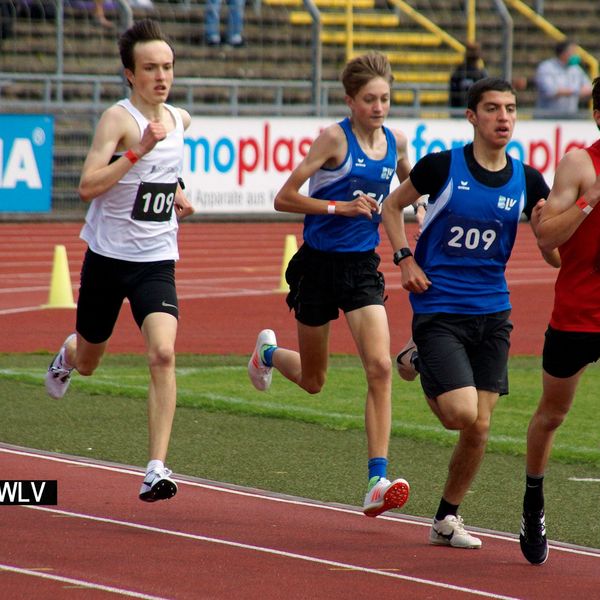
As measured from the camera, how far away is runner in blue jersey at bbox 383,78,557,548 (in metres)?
6.87

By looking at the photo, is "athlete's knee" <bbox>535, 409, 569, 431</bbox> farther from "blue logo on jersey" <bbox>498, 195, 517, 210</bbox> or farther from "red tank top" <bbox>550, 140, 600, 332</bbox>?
"blue logo on jersey" <bbox>498, 195, 517, 210</bbox>

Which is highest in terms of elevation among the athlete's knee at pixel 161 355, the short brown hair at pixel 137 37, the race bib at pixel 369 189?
the short brown hair at pixel 137 37

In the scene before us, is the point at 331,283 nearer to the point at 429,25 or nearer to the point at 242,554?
the point at 242,554

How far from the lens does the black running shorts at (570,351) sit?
6430 millimetres

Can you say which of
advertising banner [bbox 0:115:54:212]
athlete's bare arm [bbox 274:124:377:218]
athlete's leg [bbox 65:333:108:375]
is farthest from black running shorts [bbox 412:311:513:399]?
advertising banner [bbox 0:115:54:212]

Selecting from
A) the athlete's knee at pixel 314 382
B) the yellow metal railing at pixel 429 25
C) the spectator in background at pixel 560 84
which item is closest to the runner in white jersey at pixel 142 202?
the athlete's knee at pixel 314 382

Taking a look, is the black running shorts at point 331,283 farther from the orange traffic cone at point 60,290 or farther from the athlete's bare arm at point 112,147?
the orange traffic cone at point 60,290

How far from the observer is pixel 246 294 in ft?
57.0

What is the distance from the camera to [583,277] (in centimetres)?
642

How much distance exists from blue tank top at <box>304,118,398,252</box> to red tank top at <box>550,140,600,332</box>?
5.84ft

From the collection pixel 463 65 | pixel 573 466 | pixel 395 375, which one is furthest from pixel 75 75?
pixel 573 466

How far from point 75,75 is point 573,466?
18.4m

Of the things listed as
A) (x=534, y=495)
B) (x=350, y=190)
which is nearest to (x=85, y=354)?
(x=350, y=190)

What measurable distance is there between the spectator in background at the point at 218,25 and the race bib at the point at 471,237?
21330 millimetres
